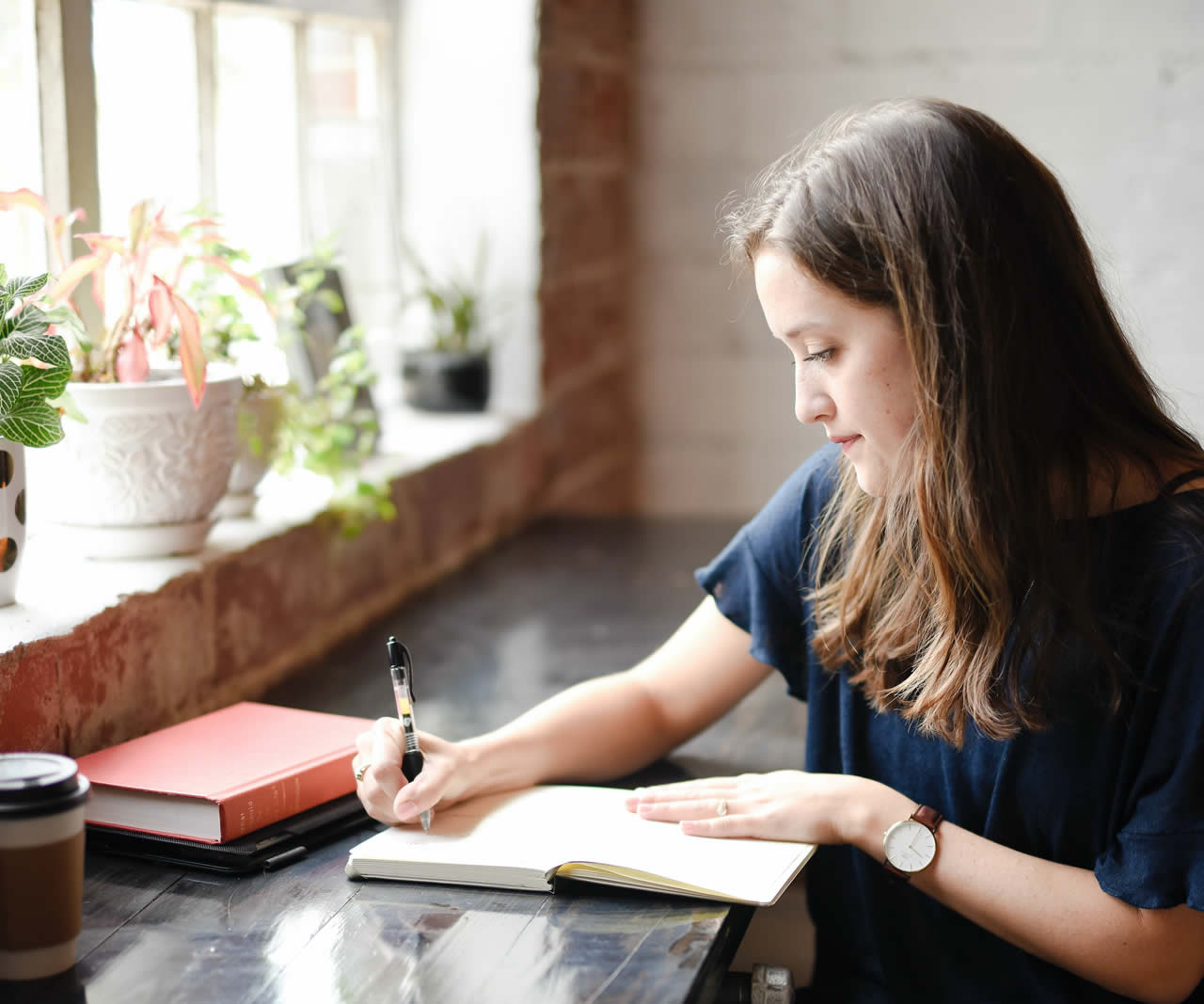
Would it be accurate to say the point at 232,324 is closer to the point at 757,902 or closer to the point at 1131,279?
the point at 757,902

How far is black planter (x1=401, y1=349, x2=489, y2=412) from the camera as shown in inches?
97.0

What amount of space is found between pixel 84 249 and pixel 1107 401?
1120 millimetres

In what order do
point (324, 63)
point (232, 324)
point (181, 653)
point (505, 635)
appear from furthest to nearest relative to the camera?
point (324, 63), point (505, 635), point (232, 324), point (181, 653)

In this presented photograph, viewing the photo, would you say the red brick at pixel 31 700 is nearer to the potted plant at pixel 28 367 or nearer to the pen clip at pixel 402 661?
the potted plant at pixel 28 367

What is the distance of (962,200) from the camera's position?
105 cm

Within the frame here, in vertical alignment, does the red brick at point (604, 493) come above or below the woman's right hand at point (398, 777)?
below

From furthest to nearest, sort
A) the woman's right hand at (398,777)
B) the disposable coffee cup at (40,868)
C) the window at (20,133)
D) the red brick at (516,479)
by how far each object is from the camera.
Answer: the red brick at (516,479) → the window at (20,133) → the woman's right hand at (398,777) → the disposable coffee cup at (40,868)

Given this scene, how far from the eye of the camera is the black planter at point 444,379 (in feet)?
8.08

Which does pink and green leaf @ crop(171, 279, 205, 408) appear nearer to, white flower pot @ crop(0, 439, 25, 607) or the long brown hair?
white flower pot @ crop(0, 439, 25, 607)

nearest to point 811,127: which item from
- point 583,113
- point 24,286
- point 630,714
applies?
point 583,113

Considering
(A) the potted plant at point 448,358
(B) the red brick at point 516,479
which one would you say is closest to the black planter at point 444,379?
(A) the potted plant at point 448,358

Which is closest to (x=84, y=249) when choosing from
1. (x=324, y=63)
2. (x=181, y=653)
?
(x=181, y=653)

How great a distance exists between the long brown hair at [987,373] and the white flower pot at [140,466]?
604mm

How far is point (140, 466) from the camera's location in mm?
1365
